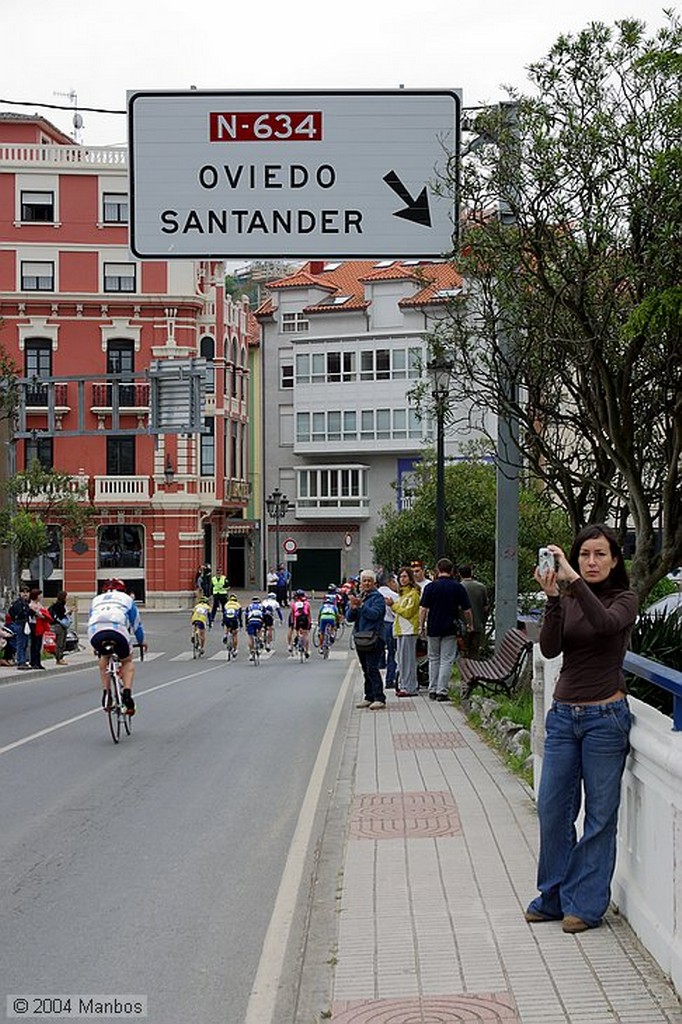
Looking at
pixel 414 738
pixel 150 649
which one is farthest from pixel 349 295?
pixel 414 738

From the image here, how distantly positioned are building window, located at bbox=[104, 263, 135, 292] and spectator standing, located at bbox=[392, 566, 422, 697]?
44.6 m

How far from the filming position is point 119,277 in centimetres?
6269

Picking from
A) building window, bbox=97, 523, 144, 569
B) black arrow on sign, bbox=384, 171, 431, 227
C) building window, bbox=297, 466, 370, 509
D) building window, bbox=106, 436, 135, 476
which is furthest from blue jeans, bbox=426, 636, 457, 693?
building window, bbox=297, 466, 370, 509

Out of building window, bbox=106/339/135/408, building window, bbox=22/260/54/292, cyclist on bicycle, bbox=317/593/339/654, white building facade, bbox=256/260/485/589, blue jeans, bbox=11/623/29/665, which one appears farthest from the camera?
white building facade, bbox=256/260/485/589

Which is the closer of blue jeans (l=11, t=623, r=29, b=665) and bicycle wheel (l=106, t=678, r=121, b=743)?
bicycle wheel (l=106, t=678, r=121, b=743)

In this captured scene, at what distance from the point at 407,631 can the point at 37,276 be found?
45.8 m

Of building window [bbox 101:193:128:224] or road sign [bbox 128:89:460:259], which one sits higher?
building window [bbox 101:193:128:224]

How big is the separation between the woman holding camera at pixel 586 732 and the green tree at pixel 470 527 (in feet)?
60.5

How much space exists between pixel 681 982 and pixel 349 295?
251ft

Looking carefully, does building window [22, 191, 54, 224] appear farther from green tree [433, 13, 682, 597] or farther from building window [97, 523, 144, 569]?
green tree [433, 13, 682, 597]

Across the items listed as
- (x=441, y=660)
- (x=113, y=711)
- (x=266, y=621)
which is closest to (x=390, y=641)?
(x=441, y=660)

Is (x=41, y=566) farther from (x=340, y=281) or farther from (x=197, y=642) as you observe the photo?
(x=340, y=281)

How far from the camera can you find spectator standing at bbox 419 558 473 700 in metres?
18.0

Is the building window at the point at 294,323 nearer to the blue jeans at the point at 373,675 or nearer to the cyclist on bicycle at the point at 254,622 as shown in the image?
the cyclist on bicycle at the point at 254,622
